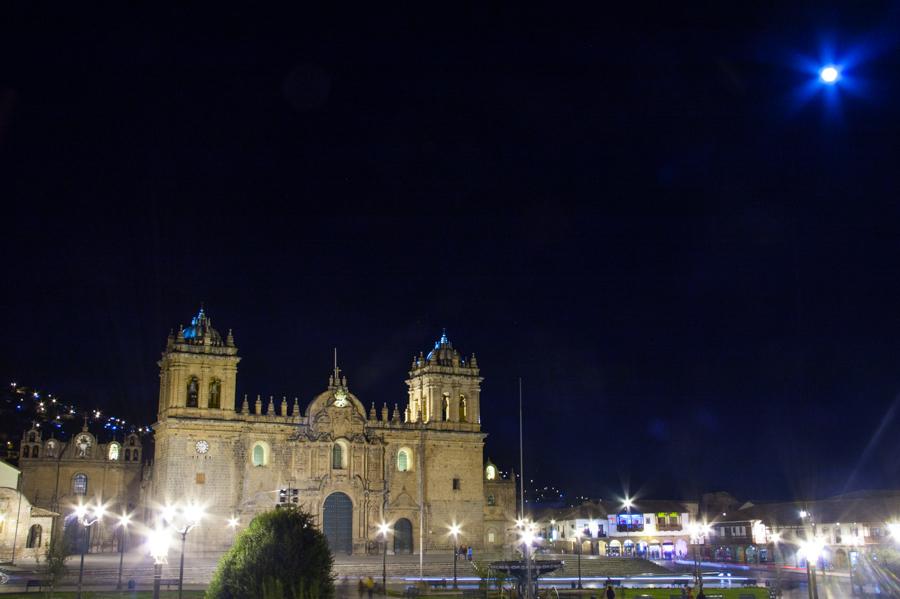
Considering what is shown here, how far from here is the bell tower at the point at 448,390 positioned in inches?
2955

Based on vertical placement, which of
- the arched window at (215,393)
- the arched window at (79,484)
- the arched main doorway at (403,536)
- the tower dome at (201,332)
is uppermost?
the tower dome at (201,332)

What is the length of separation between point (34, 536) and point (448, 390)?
104 feet

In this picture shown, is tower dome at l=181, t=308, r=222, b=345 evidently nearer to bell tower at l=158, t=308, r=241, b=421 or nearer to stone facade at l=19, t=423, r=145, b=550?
bell tower at l=158, t=308, r=241, b=421

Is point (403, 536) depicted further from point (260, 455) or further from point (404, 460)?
point (260, 455)

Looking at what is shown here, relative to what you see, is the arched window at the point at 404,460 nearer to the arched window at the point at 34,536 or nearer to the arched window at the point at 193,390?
the arched window at the point at 193,390

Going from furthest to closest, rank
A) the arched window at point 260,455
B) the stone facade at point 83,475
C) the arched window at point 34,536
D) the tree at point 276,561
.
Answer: the stone facade at point 83,475 → the arched window at point 260,455 → the arched window at point 34,536 → the tree at point 276,561

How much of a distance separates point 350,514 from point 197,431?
12574mm

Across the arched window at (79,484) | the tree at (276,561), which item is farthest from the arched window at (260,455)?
the tree at (276,561)

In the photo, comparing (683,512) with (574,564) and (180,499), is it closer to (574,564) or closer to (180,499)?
(574,564)

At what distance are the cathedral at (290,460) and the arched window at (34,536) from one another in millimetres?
5199

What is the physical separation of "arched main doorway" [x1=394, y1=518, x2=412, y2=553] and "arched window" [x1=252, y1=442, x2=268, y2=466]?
11.0m

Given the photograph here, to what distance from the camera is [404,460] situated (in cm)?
7288

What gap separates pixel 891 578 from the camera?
46.8 m

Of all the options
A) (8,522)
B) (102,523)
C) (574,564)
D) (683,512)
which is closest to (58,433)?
(102,523)
